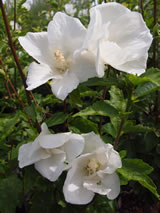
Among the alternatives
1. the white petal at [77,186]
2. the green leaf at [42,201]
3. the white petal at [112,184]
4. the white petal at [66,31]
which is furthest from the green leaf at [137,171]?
the white petal at [66,31]

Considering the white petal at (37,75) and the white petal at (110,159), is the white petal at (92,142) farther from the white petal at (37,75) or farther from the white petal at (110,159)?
the white petal at (37,75)

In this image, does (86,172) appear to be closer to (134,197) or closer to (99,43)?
(99,43)

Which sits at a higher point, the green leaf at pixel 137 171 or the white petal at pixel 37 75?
the white petal at pixel 37 75

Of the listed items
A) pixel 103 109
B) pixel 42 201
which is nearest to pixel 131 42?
pixel 103 109

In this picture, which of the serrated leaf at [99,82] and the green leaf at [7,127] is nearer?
the serrated leaf at [99,82]

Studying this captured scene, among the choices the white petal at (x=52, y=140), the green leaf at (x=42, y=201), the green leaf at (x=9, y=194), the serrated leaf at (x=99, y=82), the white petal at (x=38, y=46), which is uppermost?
the white petal at (x=38, y=46)

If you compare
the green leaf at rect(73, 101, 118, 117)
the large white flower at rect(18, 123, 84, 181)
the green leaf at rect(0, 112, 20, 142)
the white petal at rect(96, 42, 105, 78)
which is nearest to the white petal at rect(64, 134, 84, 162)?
the large white flower at rect(18, 123, 84, 181)

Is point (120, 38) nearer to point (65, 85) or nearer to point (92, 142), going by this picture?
point (65, 85)

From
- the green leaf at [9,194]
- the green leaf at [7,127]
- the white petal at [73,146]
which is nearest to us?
the white petal at [73,146]
